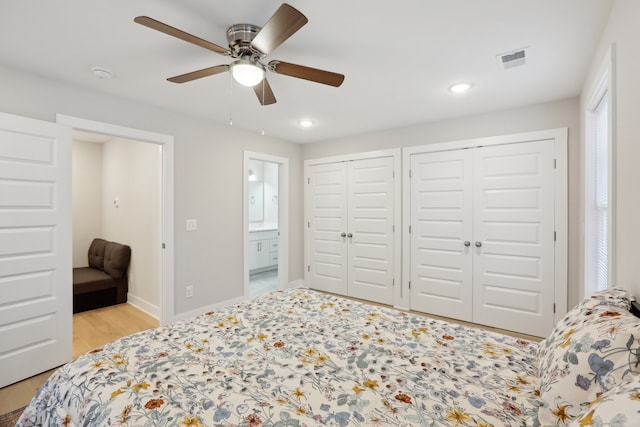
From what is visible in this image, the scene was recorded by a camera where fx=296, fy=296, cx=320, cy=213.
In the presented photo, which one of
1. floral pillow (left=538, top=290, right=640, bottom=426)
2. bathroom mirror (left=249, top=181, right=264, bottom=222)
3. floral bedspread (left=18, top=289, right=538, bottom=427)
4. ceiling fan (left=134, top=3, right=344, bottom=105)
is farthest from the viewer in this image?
bathroom mirror (left=249, top=181, right=264, bottom=222)

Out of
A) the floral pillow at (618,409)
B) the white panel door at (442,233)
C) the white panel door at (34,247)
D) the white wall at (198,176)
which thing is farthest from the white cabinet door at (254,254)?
the floral pillow at (618,409)

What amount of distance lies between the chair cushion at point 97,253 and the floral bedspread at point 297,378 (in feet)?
11.3

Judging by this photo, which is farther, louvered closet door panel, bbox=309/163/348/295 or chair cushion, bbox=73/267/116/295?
louvered closet door panel, bbox=309/163/348/295

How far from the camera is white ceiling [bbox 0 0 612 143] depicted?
5.20 ft

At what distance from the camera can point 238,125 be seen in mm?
3789

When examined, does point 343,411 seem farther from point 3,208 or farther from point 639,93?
point 3,208

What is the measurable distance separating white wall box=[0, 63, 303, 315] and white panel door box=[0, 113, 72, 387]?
0.98 ft

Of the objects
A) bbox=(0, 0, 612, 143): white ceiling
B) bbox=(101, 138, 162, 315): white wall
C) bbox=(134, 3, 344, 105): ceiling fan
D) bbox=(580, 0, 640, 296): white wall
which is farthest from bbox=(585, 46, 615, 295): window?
bbox=(101, 138, 162, 315): white wall

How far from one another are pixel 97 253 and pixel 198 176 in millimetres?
2338

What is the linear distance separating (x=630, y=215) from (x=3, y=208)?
12.4ft

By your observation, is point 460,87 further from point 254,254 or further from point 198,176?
point 254,254

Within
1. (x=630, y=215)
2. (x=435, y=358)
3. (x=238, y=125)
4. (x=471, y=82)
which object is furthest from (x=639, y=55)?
(x=238, y=125)

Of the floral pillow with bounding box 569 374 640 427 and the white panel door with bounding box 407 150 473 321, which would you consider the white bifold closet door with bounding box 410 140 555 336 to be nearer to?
the white panel door with bounding box 407 150 473 321

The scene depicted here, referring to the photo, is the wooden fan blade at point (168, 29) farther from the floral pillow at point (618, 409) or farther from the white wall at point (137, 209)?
the white wall at point (137, 209)
